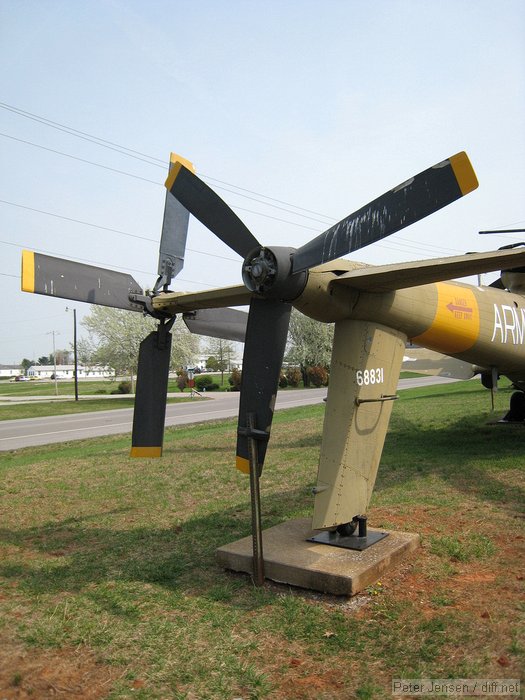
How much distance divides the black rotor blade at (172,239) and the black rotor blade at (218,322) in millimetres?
768

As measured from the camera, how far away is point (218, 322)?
8586mm

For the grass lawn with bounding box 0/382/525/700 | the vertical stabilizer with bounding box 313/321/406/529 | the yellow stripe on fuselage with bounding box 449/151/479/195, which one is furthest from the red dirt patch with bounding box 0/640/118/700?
the yellow stripe on fuselage with bounding box 449/151/479/195

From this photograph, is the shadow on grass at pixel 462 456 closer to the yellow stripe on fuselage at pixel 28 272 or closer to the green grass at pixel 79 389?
the yellow stripe on fuselage at pixel 28 272

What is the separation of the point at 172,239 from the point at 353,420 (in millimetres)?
3448

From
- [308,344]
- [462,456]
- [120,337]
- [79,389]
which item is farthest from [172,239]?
[79,389]

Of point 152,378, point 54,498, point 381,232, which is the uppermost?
point 381,232

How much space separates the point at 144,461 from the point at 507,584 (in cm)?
855

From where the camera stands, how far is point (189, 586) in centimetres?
569

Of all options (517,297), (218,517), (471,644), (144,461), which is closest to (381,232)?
(471,644)

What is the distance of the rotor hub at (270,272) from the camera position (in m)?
5.05

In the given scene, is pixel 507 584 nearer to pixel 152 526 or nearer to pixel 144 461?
pixel 152 526

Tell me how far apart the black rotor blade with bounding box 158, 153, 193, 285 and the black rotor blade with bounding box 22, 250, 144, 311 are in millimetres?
452

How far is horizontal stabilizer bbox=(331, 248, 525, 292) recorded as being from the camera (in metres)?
5.52

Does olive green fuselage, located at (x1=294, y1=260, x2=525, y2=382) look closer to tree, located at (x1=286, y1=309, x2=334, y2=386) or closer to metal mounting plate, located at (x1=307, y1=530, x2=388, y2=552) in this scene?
metal mounting plate, located at (x1=307, y1=530, x2=388, y2=552)
